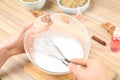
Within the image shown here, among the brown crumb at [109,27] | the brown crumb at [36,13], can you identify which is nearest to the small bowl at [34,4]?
the brown crumb at [36,13]

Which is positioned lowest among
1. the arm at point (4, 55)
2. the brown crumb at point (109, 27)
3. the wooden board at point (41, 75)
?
the wooden board at point (41, 75)

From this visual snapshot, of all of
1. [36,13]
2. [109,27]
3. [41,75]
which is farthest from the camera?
[36,13]

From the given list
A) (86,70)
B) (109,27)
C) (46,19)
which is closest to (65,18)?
(46,19)

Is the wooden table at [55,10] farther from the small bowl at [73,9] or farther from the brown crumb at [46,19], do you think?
the brown crumb at [46,19]

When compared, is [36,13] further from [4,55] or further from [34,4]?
[4,55]

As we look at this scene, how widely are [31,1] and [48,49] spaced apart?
0.36 meters

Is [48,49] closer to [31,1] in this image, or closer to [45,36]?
[45,36]

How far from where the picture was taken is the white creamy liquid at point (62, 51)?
838 millimetres

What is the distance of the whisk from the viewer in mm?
850

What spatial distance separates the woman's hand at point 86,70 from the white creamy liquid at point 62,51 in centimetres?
10

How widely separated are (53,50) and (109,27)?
287 mm

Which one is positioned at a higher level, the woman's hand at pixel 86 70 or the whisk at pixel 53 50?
the woman's hand at pixel 86 70

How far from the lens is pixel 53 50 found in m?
0.90

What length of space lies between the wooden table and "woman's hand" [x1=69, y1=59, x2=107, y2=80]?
6.0 inches
